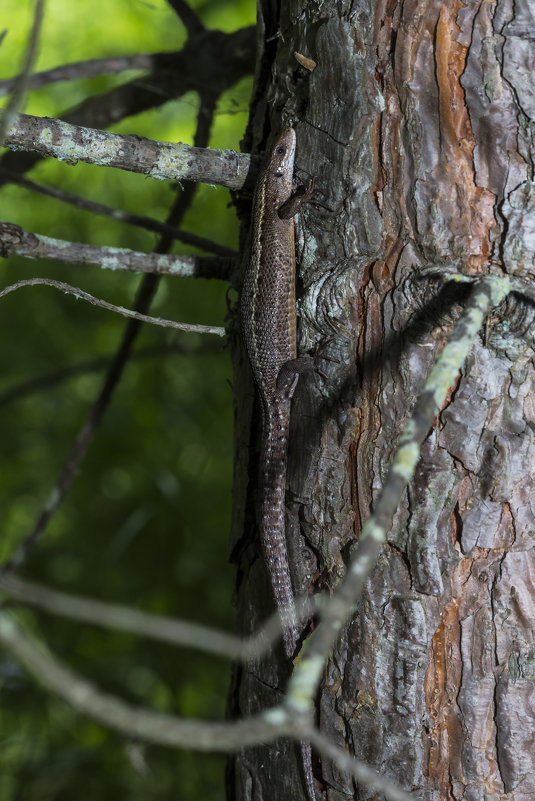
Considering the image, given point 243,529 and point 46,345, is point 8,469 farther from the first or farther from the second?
point 243,529

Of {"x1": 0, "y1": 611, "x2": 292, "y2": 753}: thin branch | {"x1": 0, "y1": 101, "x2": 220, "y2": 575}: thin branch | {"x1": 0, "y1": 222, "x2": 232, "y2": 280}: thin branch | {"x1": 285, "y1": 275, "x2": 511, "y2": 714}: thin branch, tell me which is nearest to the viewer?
{"x1": 0, "y1": 611, "x2": 292, "y2": 753}: thin branch

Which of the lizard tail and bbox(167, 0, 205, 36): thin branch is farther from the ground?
bbox(167, 0, 205, 36): thin branch

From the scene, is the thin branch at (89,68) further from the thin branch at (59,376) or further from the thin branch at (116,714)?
the thin branch at (116,714)

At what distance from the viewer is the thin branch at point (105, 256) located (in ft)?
6.47

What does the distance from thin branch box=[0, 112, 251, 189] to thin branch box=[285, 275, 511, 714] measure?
804mm

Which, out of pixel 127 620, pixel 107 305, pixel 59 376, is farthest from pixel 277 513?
pixel 59 376

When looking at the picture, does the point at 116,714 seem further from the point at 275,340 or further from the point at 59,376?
the point at 59,376

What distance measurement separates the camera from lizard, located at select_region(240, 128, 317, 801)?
1632 millimetres

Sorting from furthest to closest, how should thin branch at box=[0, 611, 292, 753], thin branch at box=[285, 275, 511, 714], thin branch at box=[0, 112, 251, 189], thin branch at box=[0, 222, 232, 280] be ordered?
1. thin branch at box=[0, 222, 232, 280]
2. thin branch at box=[0, 112, 251, 189]
3. thin branch at box=[285, 275, 511, 714]
4. thin branch at box=[0, 611, 292, 753]

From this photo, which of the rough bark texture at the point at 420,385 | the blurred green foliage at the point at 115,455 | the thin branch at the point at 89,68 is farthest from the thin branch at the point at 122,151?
the blurred green foliage at the point at 115,455

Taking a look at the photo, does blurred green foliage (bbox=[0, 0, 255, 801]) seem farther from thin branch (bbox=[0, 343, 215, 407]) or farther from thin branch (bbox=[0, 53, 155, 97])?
thin branch (bbox=[0, 53, 155, 97])

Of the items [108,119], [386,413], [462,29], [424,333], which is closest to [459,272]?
[424,333]

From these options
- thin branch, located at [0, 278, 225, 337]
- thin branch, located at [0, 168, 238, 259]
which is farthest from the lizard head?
thin branch, located at [0, 168, 238, 259]

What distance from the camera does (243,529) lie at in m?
1.90
